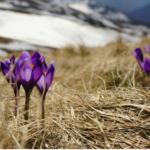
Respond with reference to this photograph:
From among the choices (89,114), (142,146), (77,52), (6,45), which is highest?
(6,45)

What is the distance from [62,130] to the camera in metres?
0.77

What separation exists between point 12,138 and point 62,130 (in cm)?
21

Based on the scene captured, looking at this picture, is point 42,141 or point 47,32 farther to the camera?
point 47,32

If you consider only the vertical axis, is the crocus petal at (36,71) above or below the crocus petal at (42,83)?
above

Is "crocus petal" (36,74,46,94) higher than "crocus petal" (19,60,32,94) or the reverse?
the reverse

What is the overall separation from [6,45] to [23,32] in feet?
4.60

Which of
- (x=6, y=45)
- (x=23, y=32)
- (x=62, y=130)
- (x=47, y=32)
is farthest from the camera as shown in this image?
(x=47, y=32)

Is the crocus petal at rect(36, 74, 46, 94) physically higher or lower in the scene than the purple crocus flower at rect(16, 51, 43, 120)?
lower

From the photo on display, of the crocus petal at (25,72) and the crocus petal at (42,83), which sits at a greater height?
the crocus petal at (25,72)

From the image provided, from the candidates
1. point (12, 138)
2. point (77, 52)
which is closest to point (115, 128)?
point (12, 138)

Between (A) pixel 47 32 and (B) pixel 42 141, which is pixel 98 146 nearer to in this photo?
(B) pixel 42 141

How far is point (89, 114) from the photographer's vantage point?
89 cm

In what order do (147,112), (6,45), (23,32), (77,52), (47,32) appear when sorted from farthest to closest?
1. (47,32)
2. (23,32)
3. (6,45)
4. (77,52)
5. (147,112)

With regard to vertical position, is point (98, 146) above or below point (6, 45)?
below
